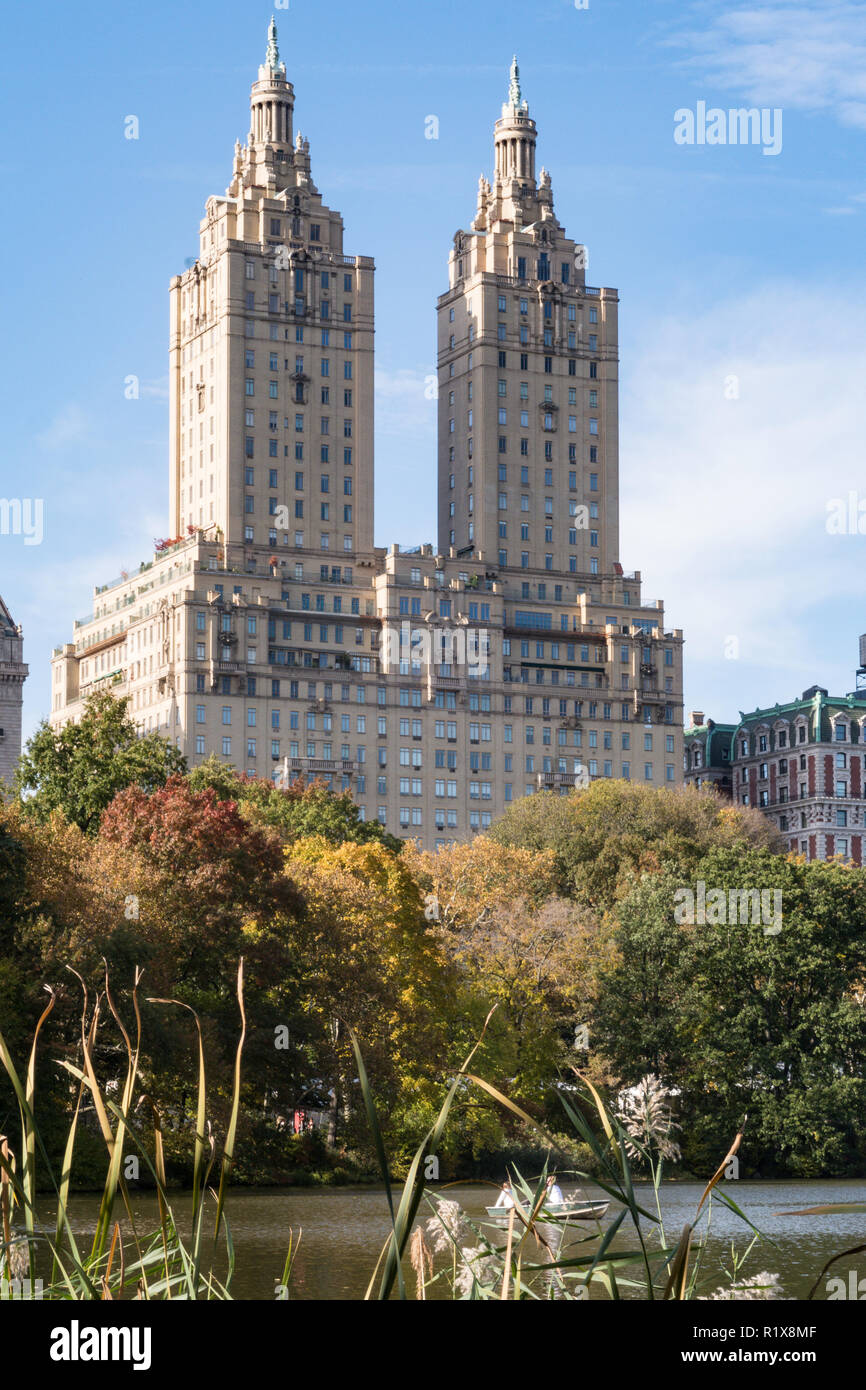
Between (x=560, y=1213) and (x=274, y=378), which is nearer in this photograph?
(x=560, y=1213)

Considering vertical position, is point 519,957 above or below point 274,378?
below

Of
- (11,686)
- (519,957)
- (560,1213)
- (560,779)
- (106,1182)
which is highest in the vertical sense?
(11,686)

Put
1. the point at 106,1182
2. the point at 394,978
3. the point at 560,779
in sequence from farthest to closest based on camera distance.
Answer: the point at 560,779, the point at 394,978, the point at 106,1182

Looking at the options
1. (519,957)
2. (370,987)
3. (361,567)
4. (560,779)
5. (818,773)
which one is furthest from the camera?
(818,773)

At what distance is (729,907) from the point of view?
79.2 meters

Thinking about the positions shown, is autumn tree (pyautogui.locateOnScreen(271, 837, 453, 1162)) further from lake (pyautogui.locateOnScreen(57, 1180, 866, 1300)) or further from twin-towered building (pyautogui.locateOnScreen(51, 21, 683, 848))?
twin-towered building (pyautogui.locateOnScreen(51, 21, 683, 848))

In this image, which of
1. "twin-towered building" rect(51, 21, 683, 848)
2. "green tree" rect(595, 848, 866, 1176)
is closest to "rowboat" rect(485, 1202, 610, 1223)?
"green tree" rect(595, 848, 866, 1176)

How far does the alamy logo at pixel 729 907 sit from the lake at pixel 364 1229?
1094 centimetres

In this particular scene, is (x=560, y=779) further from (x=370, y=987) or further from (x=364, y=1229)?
(x=364, y=1229)

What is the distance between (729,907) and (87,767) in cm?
2736
